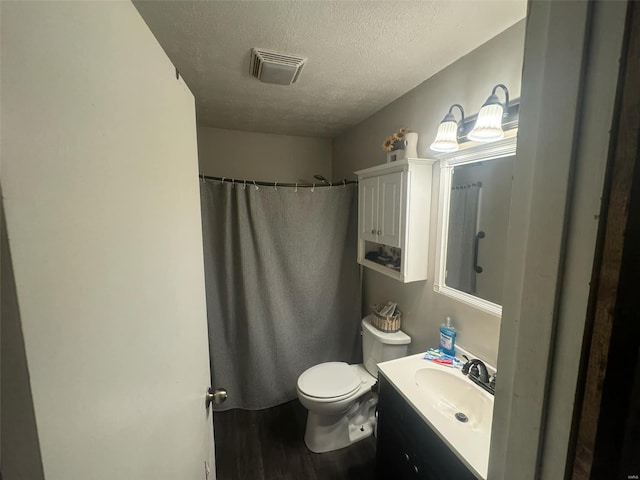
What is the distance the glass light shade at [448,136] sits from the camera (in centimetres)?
129

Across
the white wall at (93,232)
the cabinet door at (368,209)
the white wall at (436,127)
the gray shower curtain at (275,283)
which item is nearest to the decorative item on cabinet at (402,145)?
the white wall at (436,127)

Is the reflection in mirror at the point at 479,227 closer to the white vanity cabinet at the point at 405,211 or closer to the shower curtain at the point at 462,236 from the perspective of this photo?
the shower curtain at the point at 462,236

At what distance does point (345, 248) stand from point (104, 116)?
198cm

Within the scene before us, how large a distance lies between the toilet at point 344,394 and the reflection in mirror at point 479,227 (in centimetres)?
60

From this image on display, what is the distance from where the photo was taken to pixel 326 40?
1.19 m

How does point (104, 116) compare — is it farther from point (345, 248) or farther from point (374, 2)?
point (345, 248)

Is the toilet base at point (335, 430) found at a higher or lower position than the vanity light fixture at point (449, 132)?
lower

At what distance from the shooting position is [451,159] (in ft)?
4.56

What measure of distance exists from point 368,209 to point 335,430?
1.52 meters

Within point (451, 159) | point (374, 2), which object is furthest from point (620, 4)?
point (451, 159)

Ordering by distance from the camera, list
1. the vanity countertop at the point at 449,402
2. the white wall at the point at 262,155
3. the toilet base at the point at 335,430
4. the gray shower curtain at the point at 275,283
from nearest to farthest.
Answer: the vanity countertop at the point at 449,402 < the toilet base at the point at 335,430 < the gray shower curtain at the point at 275,283 < the white wall at the point at 262,155

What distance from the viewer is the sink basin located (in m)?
1.09

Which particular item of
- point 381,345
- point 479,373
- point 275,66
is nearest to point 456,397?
point 479,373

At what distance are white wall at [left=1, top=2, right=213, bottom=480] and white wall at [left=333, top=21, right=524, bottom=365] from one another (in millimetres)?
1285
